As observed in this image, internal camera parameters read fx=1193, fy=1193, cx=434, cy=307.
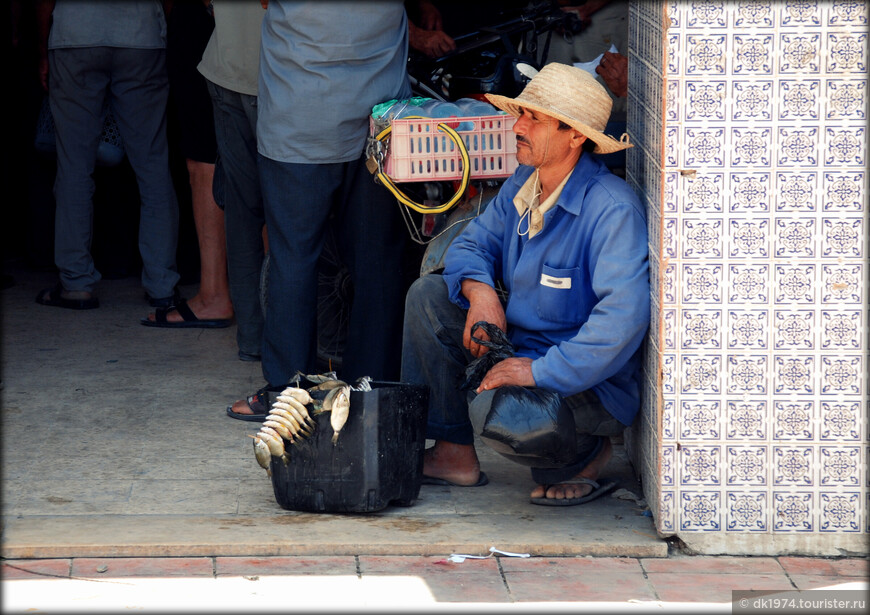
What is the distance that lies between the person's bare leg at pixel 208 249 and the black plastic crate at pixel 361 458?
2.28 meters

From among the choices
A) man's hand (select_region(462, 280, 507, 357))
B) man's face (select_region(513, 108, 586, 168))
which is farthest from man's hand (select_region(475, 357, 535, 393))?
man's face (select_region(513, 108, 586, 168))

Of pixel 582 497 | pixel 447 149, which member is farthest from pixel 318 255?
pixel 582 497

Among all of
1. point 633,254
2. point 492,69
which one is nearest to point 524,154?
point 633,254

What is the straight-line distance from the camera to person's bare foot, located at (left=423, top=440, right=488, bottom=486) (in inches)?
156

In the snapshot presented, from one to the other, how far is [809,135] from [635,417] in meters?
1.16

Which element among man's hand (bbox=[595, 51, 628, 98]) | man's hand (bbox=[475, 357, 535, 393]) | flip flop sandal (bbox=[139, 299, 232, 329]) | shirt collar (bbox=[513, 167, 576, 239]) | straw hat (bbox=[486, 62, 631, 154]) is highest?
man's hand (bbox=[595, 51, 628, 98])

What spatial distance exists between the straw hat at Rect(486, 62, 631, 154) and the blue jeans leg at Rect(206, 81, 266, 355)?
5.11 ft

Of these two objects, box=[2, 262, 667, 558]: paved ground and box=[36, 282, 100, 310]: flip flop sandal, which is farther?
box=[36, 282, 100, 310]: flip flop sandal

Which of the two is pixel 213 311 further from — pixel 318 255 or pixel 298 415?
pixel 298 415

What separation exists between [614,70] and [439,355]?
1652mm

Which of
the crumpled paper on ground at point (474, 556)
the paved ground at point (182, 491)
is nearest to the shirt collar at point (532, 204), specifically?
the paved ground at point (182, 491)

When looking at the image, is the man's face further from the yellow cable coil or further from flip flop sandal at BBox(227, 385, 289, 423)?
flip flop sandal at BBox(227, 385, 289, 423)

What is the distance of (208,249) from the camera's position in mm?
5820

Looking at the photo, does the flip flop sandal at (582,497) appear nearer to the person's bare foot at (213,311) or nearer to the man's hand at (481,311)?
the man's hand at (481,311)
